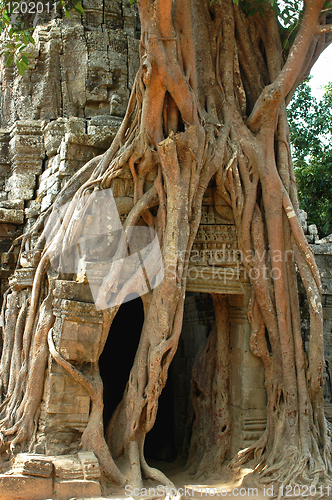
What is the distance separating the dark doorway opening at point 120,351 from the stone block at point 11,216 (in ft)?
5.50

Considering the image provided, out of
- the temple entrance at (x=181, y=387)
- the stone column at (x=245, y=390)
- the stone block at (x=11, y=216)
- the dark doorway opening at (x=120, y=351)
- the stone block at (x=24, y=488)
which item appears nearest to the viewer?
the stone block at (x=24, y=488)

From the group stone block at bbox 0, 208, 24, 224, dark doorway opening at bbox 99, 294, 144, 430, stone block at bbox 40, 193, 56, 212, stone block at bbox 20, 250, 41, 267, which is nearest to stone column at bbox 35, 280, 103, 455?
stone block at bbox 20, 250, 41, 267

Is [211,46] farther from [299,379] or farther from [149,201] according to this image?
[299,379]

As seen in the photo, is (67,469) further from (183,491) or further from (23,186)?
(23,186)

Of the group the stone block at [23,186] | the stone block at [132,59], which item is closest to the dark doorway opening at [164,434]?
the stone block at [23,186]

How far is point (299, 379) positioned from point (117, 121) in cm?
346

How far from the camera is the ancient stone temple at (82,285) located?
405cm

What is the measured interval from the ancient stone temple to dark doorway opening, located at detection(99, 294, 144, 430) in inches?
0.5

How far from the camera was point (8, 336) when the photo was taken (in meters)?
4.68

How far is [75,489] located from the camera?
12.0 ft

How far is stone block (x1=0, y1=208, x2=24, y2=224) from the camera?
18.3ft

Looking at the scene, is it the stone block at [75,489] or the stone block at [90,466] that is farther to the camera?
the stone block at [90,466]

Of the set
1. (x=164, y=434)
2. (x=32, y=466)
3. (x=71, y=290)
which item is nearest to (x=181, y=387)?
(x=164, y=434)

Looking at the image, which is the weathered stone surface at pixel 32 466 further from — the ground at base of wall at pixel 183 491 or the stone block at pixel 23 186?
the stone block at pixel 23 186
